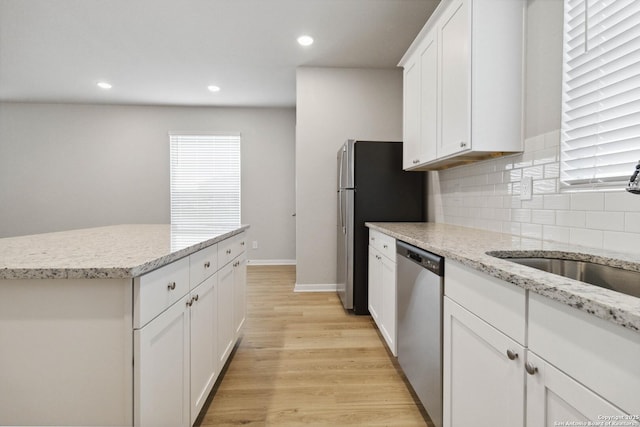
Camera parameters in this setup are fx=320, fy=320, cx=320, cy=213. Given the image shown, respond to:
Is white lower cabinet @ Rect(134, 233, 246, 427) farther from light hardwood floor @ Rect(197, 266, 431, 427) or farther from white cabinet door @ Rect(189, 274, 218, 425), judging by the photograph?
light hardwood floor @ Rect(197, 266, 431, 427)

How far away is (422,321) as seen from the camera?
1.54 metres

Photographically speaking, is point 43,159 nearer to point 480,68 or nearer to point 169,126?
point 169,126

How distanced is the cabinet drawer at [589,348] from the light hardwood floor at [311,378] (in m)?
1.08

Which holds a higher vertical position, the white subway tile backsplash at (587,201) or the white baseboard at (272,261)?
the white subway tile backsplash at (587,201)

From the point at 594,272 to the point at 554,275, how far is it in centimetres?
55

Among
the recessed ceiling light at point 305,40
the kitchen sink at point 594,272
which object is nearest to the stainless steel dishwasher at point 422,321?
the kitchen sink at point 594,272

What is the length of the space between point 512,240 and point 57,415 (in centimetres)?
185

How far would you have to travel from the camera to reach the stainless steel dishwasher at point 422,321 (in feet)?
4.45

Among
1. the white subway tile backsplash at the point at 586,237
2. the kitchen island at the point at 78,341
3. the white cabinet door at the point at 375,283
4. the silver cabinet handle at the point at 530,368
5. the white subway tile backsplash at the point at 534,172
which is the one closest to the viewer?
the silver cabinet handle at the point at 530,368

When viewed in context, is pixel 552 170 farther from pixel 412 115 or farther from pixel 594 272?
pixel 412 115

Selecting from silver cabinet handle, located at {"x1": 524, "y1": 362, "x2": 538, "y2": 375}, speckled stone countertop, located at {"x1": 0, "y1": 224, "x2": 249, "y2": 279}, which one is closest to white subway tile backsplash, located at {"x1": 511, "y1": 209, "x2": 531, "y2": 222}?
Answer: silver cabinet handle, located at {"x1": 524, "y1": 362, "x2": 538, "y2": 375}

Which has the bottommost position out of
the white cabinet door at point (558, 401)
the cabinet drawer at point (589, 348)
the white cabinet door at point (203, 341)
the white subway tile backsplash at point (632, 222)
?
the white cabinet door at point (203, 341)

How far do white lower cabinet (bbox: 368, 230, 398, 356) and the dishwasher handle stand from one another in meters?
0.17

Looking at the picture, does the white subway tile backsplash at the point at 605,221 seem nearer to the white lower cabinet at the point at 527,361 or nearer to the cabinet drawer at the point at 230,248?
the white lower cabinet at the point at 527,361
